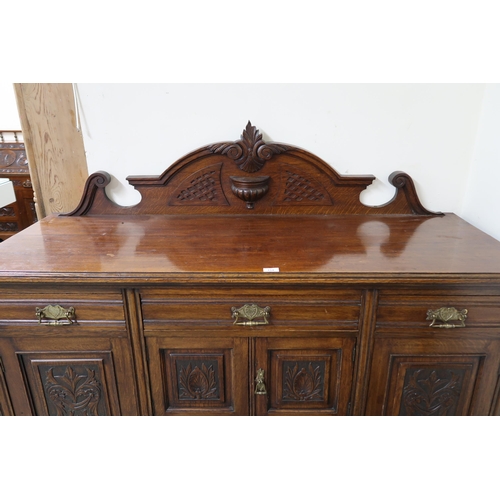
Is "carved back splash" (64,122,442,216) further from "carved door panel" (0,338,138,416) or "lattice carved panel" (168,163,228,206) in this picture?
"carved door panel" (0,338,138,416)

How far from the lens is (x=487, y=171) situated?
140cm

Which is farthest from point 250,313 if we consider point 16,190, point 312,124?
point 16,190

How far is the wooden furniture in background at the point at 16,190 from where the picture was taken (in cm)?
301

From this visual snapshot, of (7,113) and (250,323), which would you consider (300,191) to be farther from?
(7,113)

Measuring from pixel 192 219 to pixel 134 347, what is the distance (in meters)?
0.56

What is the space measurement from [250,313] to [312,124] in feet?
2.65

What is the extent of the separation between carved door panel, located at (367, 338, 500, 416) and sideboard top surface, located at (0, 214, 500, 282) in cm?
25

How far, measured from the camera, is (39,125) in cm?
152

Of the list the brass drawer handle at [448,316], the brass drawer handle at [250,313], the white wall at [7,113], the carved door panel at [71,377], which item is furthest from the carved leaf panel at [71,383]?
the white wall at [7,113]

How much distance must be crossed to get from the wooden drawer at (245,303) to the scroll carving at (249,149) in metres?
0.60

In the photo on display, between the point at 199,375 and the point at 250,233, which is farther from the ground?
the point at 250,233

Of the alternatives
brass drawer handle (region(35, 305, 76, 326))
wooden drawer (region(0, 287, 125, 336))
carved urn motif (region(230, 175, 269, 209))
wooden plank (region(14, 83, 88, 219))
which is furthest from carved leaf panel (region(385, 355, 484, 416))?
wooden plank (region(14, 83, 88, 219))

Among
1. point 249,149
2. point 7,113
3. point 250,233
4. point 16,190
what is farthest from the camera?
point 7,113

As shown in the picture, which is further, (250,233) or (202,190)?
(202,190)
